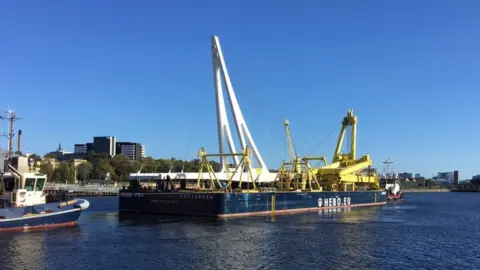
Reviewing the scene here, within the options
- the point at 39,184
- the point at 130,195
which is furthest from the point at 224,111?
the point at 39,184

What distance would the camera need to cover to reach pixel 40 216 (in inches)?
1912

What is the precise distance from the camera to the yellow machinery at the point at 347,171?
102m

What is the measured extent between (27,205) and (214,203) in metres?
24.8

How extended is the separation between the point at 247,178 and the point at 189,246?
5040 cm

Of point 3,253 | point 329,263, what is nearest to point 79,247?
point 3,253

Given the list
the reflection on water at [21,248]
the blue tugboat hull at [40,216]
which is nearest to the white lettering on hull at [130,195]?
the blue tugboat hull at [40,216]

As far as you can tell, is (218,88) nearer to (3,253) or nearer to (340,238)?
(340,238)

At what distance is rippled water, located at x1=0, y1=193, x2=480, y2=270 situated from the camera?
33.1 meters

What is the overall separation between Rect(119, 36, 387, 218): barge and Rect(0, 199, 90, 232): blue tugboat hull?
56.4ft

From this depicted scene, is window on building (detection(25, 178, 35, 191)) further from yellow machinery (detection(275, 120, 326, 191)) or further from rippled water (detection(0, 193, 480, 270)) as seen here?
yellow machinery (detection(275, 120, 326, 191))

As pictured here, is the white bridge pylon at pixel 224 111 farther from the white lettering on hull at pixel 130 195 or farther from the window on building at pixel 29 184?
the window on building at pixel 29 184

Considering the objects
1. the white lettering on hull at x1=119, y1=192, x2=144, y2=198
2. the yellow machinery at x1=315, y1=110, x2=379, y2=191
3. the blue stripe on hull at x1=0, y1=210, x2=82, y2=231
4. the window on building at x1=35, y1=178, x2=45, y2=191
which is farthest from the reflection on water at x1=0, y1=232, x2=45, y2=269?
the yellow machinery at x1=315, y1=110, x2=379, y2=191

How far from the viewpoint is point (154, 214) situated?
6950cm

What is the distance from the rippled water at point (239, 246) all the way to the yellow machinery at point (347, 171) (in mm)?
42937
